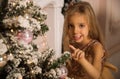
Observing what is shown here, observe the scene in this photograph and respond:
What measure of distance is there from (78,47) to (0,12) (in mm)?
Result: 786

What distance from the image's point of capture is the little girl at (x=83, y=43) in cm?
172

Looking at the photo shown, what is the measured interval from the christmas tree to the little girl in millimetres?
616

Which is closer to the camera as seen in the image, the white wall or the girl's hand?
the girl's hand

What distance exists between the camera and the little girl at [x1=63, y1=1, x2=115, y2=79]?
1.72 metres

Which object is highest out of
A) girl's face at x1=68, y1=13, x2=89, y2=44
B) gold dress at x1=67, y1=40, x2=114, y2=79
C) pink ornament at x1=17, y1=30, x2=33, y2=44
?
pink ornament at x1=17, y1=30, x2=33, y2=44

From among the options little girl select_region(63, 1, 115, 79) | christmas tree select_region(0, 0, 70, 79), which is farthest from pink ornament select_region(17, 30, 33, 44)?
little girl select_region(63, 1, 115, 79)

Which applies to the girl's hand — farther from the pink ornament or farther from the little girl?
the pink ornament

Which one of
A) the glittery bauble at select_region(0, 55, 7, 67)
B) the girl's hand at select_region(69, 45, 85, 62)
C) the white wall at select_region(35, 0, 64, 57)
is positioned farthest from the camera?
the white wall at select_region(35, 0, 64, 57)

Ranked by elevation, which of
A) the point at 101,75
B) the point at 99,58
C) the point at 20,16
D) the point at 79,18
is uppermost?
the point at 20,16

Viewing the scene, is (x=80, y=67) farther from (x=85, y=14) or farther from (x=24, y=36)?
(x=24, y=36)

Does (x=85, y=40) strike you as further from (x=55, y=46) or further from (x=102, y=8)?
(x=102, y=8)

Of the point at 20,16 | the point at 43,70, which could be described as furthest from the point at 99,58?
the point at 20,16

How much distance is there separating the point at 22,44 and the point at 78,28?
739 millimetres

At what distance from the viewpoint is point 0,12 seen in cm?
110
